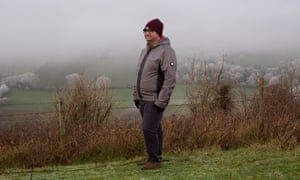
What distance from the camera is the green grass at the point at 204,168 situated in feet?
18.0

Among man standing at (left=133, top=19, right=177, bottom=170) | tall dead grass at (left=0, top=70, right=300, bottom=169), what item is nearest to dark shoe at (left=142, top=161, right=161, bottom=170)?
man standing at (left=133, top=19, right=177, bottom=170)

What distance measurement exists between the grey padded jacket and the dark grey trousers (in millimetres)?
103

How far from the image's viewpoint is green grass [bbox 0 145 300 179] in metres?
5.50

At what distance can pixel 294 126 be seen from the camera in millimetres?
8094

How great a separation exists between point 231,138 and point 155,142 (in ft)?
8.71

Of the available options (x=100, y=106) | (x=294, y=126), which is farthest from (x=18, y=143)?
(x=294, y=126)

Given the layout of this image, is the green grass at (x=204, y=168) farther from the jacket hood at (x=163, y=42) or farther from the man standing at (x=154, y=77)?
the jacket hood at (x=163, y=42)

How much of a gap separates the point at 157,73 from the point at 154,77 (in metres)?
0.06

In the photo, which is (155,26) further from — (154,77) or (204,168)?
(204,168)

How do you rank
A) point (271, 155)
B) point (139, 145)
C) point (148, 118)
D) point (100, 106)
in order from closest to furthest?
point (148, 118) < point (271, 155) < point (139, 145) < point (100, 106)

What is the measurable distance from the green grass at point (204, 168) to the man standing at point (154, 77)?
50 centimetres

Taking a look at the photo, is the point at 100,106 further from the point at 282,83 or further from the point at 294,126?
the point at 282,83

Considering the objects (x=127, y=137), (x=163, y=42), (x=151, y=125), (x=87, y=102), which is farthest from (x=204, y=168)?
(x=87, y=102)

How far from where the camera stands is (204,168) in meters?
5.92
